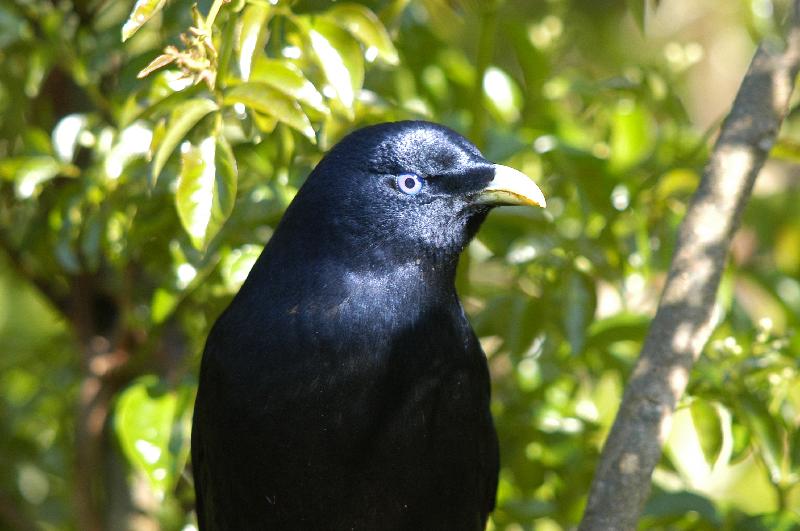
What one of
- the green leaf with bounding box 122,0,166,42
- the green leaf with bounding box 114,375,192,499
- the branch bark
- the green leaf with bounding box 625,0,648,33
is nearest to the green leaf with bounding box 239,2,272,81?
the green leaf with bounding box 122,0,166,42

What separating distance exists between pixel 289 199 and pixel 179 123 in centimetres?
68

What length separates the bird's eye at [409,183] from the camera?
2931 mm

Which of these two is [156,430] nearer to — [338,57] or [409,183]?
[409,183]

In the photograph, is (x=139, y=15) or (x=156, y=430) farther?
(x=156, y=430)

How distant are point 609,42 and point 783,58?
6.38ft

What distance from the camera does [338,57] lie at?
8.69 ft

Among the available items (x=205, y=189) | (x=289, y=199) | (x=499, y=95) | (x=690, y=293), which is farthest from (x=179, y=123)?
(x=499, y=95)

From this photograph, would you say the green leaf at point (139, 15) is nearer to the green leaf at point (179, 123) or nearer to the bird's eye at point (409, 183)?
the green leaf at point (179, 123)

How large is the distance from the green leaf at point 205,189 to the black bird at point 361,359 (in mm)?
423

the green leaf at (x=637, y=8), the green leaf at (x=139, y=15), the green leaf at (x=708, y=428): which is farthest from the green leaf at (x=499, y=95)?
the green leaf at (x=139, y=15)

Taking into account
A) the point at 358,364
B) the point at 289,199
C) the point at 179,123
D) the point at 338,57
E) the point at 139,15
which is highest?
the point at 139,15

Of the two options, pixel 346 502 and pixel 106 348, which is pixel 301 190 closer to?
pixel 346 502

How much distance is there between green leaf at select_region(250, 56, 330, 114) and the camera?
2.47 metres

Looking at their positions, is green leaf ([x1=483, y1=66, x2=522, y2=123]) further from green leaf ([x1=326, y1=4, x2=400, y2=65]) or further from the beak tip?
green leaf ([x1=326, y1=4, x2=400, y2=65])
